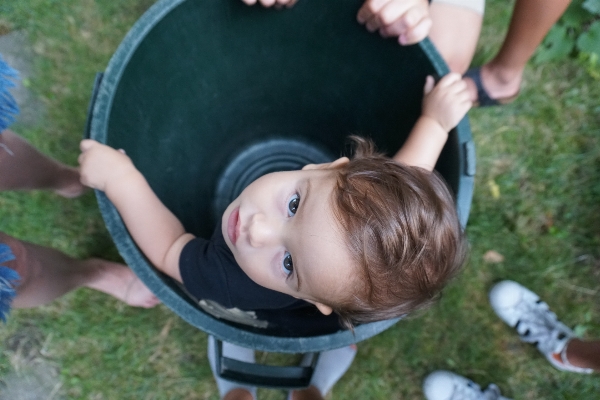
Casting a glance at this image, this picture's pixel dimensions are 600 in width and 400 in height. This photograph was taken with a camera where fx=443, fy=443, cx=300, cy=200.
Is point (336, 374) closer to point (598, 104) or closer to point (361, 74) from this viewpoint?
point (361, 74)

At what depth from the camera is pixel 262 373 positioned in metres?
0.79

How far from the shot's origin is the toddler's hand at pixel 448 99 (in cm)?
80

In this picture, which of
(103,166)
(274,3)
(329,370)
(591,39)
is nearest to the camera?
(103,166)

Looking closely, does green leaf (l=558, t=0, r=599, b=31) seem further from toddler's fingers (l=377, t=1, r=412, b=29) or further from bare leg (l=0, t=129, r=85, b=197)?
bare leg (l=0, t=129, r=85, b=197)

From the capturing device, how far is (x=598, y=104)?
1369 mm

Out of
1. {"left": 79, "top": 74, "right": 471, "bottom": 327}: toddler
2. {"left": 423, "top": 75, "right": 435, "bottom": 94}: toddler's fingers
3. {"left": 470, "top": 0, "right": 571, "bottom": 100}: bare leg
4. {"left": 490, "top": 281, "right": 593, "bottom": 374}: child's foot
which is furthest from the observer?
{"left": 490, "top": 281, "right": 593, "bottom": 374}: child's foot

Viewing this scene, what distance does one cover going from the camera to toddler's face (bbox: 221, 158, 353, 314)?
606mm

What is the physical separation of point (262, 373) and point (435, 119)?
57 centimetres

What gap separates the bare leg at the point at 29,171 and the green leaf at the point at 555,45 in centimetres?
136

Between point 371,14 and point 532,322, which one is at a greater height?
point 371,14

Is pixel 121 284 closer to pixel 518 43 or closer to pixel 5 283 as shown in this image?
pixel 5 283

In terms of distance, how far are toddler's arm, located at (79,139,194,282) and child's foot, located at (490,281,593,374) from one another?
2.92ft

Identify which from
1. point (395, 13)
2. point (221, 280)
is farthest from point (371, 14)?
point (221, 280)

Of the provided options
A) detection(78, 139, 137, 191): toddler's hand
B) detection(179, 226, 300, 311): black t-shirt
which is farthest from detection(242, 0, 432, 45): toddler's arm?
detection(179, 226, 300, 311): black t-shirt
